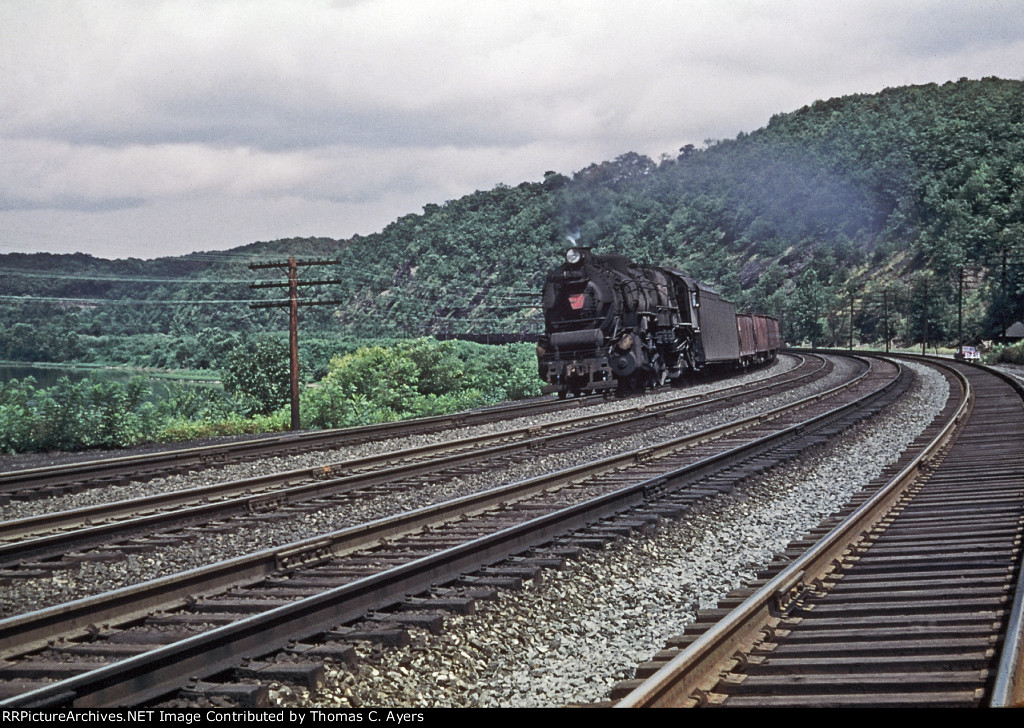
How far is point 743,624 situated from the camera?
5359 mm

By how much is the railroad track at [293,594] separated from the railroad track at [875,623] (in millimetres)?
1768

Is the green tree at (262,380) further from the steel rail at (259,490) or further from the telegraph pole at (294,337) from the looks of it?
the steel rail at (259,490)

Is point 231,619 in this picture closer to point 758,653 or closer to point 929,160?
point 758,653

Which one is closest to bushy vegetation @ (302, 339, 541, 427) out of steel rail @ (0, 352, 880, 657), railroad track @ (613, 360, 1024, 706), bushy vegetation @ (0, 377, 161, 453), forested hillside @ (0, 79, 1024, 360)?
bushy vegetation @ (0, 377, 161, 453)

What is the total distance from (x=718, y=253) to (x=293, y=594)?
134 metres

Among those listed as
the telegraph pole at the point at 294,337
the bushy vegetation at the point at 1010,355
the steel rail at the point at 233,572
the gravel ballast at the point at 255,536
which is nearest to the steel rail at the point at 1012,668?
the steel rail at the point at 233,572

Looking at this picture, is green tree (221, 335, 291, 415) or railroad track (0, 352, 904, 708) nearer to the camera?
railroad track (0, 352, 904, 708)

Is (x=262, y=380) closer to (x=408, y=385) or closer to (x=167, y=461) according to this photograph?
(x=408, y=385)

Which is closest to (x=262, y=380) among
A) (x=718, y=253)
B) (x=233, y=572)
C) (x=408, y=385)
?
(x=408, y=385)

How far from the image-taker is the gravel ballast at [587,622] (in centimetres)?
499

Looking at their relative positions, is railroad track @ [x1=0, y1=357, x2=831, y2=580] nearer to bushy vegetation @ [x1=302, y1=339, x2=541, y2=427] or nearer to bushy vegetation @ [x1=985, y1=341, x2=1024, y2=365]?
bushy vegetation @ [x1=302, y1=339, x2=541, y2=427]

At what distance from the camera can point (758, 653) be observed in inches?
203

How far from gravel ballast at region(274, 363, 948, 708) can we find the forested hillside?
225 ft

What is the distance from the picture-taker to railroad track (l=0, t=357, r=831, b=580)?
27.4ft
